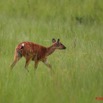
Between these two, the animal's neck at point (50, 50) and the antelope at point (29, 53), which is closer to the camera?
the antelope at point (29, 53)

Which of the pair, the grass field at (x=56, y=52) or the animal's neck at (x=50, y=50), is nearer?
the grass field at (x=56, y=52)

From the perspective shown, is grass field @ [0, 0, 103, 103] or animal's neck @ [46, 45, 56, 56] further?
animal's neck @ [46, 45, 56, 56]

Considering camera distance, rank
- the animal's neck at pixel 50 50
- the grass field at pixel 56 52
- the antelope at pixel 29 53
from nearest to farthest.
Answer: the grass field at pixel 56 52, the antelope at pixel 29 53, the animal's neck at pixel 50 50

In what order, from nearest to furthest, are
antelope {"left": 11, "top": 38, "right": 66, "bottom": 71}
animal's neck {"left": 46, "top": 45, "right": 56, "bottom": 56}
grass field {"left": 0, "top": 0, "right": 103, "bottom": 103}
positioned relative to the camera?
1. grass field {"left": 0, "top": 0, "right": 103, "bottom": 103}
2. antelope {"left": 11, "top": 38, "right": 66, "bottom": 71}
3. animal's neck {"left": 46, "top": 45, "right": 56, "bottom": 56}

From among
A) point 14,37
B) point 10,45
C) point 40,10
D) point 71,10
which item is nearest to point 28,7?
point 40,10

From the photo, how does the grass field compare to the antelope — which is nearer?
the grass field

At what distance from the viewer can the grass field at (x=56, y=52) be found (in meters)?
5.25

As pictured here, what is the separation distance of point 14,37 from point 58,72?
630 centimetres

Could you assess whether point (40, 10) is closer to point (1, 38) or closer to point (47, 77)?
point (1, 38)

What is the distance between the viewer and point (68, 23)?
55.4ft

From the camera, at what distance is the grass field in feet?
17.2

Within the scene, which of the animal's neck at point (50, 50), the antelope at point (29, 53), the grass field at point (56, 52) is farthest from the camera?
the animal's neck at point (50, 50)

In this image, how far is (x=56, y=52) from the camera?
10609 millimetres

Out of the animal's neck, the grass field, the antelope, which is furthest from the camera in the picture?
the animal's neck
